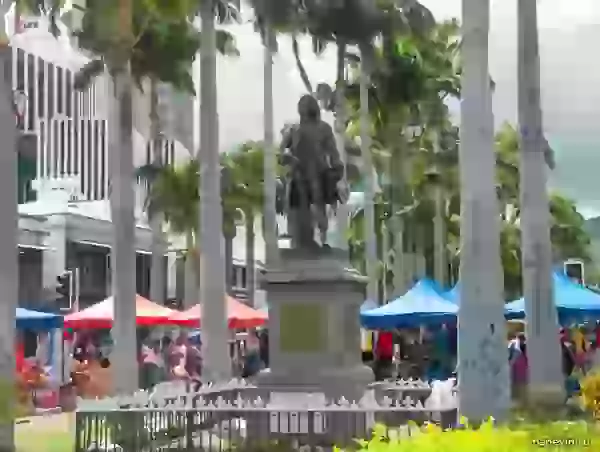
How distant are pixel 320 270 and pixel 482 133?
391cm

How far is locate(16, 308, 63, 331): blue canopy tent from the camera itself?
26969mm

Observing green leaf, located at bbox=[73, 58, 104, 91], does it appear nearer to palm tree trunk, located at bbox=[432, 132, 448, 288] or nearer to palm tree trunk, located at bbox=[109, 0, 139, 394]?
palm tree trunk, located at bbox=[109, 0, 139, 394]

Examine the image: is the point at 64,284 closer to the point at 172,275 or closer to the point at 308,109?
the point at 172,275

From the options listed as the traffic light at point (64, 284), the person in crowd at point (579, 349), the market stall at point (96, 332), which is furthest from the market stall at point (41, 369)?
the traffic light at point (64, 284)

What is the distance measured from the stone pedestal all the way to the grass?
396cm

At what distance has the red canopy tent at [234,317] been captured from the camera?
34000mm

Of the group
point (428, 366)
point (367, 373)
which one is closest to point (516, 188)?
point (428, 366)

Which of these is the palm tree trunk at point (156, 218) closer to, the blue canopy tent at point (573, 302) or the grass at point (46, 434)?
the grass at point (46, 434)

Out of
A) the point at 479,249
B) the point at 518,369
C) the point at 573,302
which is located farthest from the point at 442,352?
the point at 479,249

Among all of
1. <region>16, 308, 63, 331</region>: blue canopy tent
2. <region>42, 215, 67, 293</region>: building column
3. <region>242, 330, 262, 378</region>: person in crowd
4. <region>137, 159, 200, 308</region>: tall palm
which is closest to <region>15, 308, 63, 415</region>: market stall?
<region>16, 308, 63, 331</region>: blue canopy tent

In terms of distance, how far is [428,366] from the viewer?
28.4 metres

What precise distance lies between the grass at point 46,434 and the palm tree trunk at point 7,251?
4.95 meters

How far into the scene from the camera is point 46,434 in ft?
72.9

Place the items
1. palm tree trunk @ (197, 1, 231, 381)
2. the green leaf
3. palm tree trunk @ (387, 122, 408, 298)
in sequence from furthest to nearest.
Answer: palm tree trunk @ (387, 122, 408, 298) < the green leaf < palm tree trunk @ (197, 1, 231, 381)
